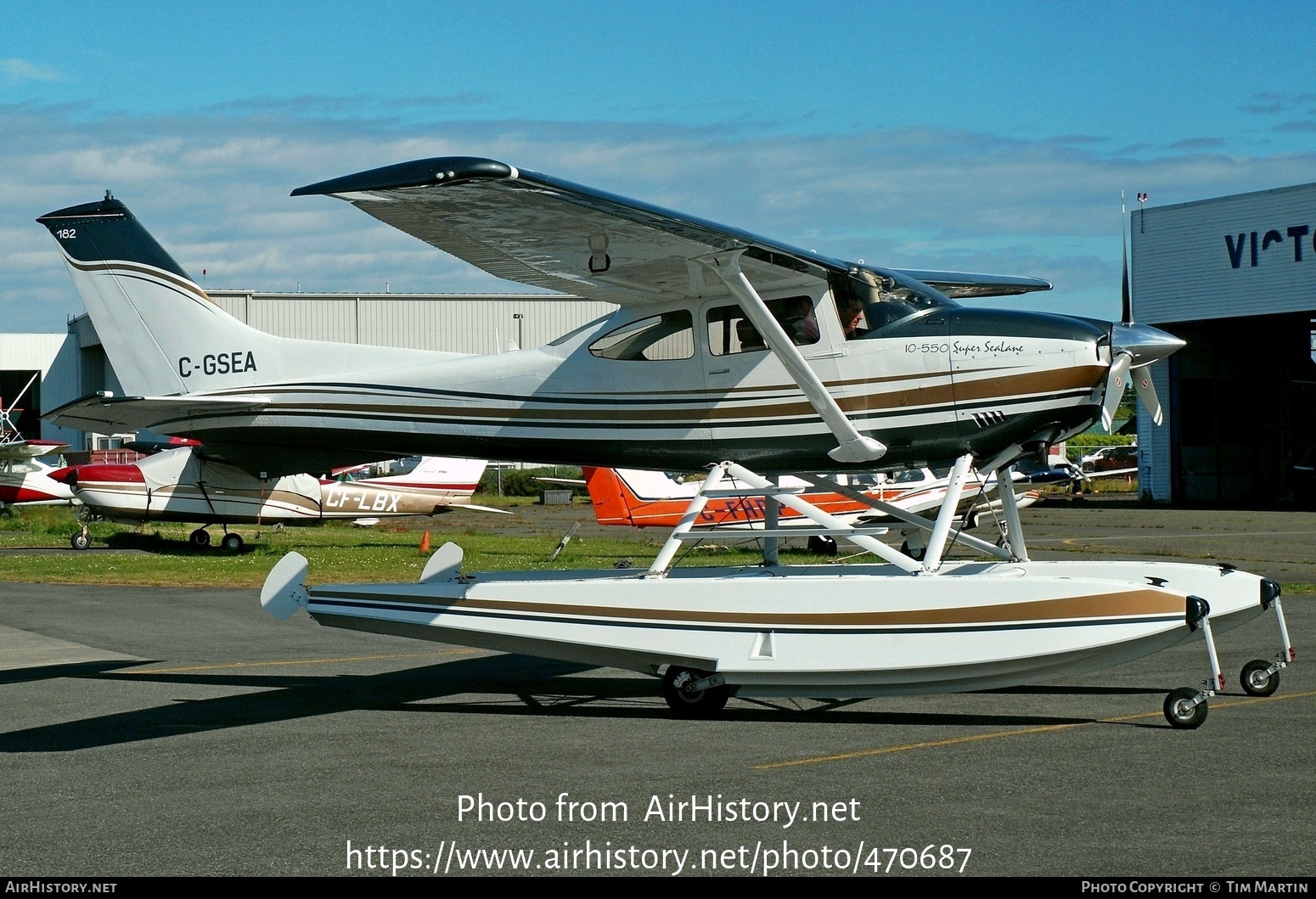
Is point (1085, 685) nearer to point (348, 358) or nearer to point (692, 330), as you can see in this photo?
point (692, 330)

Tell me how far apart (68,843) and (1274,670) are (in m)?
7.57

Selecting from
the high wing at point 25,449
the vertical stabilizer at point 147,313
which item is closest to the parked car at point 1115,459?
the high wing at point 25,449

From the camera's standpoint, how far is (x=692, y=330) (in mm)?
9891

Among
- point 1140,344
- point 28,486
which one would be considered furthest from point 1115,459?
A: point 1140,344

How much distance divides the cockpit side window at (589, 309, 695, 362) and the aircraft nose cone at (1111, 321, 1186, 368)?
9.99 ft

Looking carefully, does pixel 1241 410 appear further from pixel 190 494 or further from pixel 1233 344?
pixel 190 494

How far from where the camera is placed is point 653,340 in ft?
32.9

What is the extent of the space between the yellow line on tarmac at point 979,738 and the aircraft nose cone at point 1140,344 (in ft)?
7.79

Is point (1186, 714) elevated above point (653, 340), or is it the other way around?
point (653, 340)

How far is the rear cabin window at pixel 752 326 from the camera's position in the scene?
9.53 meters

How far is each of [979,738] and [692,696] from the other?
6.59ft

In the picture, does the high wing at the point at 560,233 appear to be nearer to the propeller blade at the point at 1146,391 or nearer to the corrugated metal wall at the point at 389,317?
the propeller blade at the point at 1146,391

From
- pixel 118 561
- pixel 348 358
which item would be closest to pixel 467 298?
pixel 118 561

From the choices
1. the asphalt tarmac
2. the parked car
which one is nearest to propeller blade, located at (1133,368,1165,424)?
the asphalt tarmac
